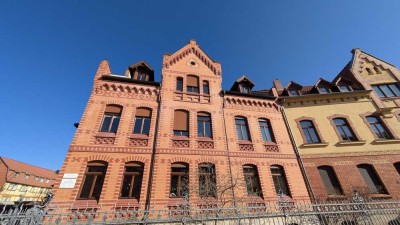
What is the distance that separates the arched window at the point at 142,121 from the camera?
12203mm

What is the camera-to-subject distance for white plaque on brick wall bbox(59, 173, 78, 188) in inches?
370

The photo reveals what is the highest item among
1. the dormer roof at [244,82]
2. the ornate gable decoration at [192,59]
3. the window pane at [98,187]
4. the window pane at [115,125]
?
the ornate gable decoration at [192,59]

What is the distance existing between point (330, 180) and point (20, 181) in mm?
57022

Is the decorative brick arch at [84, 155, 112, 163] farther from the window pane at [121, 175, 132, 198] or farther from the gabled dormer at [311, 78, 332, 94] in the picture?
the gabled dormer at [311, 78, 332, 94]

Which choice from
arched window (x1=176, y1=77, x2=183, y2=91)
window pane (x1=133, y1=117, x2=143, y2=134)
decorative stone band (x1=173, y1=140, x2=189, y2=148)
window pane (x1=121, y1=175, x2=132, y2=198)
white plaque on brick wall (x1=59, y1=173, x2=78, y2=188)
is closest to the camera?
white plaque on brick wall (x1=59, y1=173, x2=78, y2=188)

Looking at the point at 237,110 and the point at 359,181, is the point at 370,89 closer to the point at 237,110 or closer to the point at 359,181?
the point at 359,181

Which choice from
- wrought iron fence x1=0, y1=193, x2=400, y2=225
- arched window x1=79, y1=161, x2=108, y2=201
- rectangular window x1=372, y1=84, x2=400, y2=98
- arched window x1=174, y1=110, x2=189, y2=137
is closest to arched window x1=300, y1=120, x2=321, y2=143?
wrought iron fence x1=0, y1=193, x2=400, y2=225

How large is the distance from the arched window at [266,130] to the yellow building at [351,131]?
1843 millimetres

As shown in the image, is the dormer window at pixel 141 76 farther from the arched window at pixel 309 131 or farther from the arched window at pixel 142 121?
the arched window at pixel 309 131

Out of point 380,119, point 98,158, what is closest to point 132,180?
point 98,158

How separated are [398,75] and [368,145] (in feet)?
32.0

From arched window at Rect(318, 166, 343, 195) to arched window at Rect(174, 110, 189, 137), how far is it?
10.3 metres

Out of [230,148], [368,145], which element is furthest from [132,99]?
[368,145]

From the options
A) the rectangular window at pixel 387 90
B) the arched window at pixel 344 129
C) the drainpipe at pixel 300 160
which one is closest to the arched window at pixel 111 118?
the drainpipe at pixel 300 160
